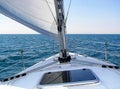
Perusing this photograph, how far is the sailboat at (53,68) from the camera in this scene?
101 inches

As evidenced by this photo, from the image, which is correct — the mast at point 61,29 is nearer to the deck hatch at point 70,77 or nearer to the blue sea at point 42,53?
the deck hatch at point 70,77

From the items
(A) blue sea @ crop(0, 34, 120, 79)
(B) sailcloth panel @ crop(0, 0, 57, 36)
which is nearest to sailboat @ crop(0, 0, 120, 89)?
(B) sailcloth panel @ crop(0, 0, 57, 36)

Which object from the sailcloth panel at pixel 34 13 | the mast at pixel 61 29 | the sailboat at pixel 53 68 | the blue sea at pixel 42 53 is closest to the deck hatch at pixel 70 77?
the sailboat at pixel 53 68

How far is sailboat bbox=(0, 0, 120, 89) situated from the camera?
101 inches

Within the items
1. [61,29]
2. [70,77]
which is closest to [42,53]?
[61,29]

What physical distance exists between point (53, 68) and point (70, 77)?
0.69 m

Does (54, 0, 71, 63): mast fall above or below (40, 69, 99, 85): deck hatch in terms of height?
above

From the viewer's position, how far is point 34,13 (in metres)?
3.61

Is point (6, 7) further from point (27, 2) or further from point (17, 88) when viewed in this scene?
point (17, 88)

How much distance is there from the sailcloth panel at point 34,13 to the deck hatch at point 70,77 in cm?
97

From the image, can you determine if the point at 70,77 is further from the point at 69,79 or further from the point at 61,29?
the point at 61,29

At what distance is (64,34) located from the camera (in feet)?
11.4

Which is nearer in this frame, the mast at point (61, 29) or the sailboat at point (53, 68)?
the sailboat at point (53, 68)

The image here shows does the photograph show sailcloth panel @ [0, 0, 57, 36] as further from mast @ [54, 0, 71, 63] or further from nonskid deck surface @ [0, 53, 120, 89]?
nonskid deck surface @ [0, 53, 120, 89]
